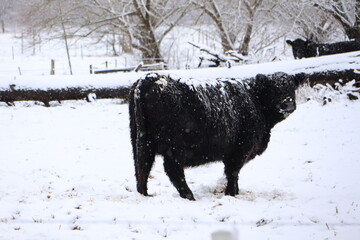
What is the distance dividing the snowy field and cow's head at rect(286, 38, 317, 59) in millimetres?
5684

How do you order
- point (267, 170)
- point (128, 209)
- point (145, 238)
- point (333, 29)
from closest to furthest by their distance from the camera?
point (145, 238) < point (128, 209) < point (267, 170) < point (333, 29)

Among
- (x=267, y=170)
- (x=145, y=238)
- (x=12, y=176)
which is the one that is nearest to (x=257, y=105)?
(x=267, y=170)

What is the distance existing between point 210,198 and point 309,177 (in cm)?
163

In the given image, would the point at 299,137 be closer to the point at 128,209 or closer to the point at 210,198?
the point at 210,198

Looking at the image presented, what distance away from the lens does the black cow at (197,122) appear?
3.63 metres

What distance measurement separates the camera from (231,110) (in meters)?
4.10

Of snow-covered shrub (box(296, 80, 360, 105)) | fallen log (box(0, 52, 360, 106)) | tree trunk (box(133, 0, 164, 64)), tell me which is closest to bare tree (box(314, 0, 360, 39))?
fallen log (box(0, 52, 360, 106))

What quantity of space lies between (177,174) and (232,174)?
80 centimetres

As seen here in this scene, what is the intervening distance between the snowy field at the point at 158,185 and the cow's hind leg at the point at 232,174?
261 mm

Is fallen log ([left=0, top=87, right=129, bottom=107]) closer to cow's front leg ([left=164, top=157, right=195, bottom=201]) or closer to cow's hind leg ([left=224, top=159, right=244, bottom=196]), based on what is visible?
cow's hind leg ([left=224, top=159, right=244, bottom=196])

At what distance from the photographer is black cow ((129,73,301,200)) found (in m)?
3.63

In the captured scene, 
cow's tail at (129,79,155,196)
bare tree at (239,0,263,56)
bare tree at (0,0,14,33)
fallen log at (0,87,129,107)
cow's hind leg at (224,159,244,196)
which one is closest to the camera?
cow's tail at (129,79,155,196)

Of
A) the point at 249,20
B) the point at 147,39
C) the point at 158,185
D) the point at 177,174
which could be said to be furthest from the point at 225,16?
the point at 177,174

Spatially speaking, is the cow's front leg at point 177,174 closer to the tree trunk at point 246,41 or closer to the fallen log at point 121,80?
the fallen log at point 121,80
